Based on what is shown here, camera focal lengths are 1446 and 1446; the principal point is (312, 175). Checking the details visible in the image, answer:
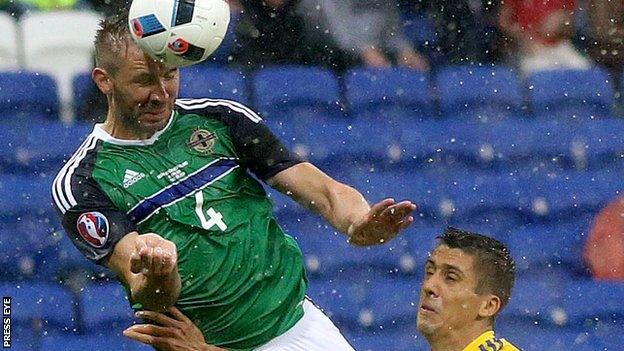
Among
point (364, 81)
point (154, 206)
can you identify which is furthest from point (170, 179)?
point (364, 81)

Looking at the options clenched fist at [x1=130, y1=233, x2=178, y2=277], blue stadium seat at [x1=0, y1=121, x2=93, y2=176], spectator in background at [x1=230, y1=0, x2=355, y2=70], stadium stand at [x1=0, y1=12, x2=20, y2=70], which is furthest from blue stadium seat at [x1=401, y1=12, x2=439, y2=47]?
clenched fist at [x1=130, y1=233, x2=178, y2=277]

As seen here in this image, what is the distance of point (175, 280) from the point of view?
4246 millimetres

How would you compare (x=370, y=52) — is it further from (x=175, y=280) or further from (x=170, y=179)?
(x=175, y=280)

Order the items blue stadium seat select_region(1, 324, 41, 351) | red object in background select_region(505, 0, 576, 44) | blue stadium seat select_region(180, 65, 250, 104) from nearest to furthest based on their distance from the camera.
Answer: blue stadium seat select_region(1, 324, 41, 351), blue stadium seat select_region(180, 65, 250, 104), red object in background select_region(505, 0, 576, 44)

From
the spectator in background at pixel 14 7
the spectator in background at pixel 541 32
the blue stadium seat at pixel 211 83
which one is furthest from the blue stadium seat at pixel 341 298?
the spectator in background at pixel 14 7

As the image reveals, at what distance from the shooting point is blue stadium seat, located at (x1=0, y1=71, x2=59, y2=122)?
6961mm

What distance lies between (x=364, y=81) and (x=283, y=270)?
9.21 feet

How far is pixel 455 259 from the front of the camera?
195 inches

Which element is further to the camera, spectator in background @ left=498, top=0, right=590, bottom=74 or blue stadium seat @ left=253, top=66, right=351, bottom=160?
spectator in background @ left=498, top=0, right=590, bottom=74

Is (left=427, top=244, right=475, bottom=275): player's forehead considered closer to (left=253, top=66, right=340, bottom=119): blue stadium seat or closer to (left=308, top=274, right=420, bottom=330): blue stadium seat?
(left=308, top=274, right=420, bottom=330): blue stadium seat

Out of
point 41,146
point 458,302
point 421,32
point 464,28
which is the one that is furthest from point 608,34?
point 458,302

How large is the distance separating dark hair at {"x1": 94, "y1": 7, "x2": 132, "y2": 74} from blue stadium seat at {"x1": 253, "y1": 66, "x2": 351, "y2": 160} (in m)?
2.53

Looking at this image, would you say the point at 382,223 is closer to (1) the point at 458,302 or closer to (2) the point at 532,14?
(1) the point at 458,302

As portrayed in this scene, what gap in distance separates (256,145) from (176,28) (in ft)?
1.56
